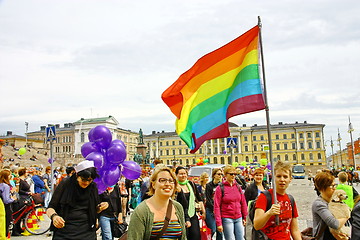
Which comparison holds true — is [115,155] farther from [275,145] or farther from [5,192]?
[275,145]

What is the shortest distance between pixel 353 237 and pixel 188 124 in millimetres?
3598

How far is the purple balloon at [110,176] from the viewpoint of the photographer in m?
7.12

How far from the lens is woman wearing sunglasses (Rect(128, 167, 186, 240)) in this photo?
130 inches

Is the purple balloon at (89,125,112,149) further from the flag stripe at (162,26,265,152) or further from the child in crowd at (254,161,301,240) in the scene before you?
Answer: the child in crowd at (254,161,301,240)

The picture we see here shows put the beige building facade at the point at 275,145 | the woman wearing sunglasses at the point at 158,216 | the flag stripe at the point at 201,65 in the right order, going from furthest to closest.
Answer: the beige building facade at the point at 275,145
the flag stripe at the point at 201,65
the woman wearing sunglasses at the point at 158,216

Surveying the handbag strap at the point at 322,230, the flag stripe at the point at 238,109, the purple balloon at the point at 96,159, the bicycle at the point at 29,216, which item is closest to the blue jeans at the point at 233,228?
the flag stripe at the point at 238,109

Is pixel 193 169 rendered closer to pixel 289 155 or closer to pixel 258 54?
pixel 258 54

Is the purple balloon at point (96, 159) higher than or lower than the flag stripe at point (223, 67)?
lower

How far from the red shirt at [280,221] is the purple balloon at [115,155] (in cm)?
391

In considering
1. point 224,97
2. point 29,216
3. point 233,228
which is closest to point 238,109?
point 224,97

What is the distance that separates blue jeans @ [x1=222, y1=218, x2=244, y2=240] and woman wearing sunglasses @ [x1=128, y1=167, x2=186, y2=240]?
3689 millimetres

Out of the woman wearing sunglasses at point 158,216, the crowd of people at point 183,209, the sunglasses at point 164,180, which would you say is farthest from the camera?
the sunglasses at point 164,180

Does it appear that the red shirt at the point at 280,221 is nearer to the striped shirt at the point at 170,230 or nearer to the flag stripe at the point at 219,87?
the striped shirt at the point at 170,230

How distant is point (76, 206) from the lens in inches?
186
